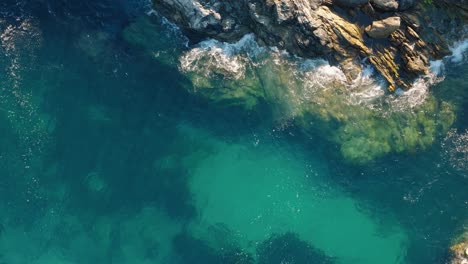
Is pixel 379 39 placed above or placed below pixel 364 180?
above

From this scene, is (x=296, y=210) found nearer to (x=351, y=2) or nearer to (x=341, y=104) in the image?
(x=341, y=104)

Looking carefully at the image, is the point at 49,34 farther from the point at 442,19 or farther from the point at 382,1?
the point at 442,19

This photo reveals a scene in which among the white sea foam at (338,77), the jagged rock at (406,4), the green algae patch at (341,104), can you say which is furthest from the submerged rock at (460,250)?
the jagged rock at (406,4)

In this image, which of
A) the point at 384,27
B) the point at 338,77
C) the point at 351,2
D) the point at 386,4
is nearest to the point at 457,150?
the point at 338,77

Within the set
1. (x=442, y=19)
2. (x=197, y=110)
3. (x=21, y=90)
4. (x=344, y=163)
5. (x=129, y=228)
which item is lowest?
(x=129, y=228)

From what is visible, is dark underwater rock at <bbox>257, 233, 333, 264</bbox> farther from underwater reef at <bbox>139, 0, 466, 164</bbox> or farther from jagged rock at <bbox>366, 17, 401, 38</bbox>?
jagged rock at <bbox>366, 17, 401, 38</bbox>

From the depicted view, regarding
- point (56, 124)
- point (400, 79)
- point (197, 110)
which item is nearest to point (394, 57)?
point (400, 79)

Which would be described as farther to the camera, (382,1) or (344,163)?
(344,163)
